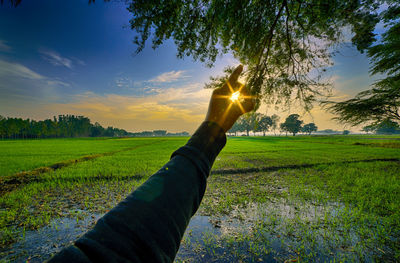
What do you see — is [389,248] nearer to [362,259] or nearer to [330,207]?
[362,259]

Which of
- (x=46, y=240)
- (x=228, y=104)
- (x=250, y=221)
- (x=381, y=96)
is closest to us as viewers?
(x=228, y=104)

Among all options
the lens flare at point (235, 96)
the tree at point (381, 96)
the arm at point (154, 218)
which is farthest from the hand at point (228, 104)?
the tree at point (381, 96)

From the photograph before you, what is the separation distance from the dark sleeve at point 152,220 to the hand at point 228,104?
1.12 ft

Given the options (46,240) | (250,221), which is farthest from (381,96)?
(46,240)

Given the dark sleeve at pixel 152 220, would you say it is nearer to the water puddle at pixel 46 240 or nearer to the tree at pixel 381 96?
the water puddle at pixel 46 240

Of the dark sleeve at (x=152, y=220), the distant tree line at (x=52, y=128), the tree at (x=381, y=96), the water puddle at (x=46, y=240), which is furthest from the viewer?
the distant tree line at (x=52, y=128)

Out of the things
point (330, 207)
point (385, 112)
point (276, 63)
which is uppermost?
point (276, 63)

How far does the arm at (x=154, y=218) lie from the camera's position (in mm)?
474

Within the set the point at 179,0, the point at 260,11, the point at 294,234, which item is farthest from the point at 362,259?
the point at 179,0

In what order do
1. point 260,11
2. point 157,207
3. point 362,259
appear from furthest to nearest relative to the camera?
point 260,11, point 362,259, point 157,207

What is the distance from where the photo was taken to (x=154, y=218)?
58cm

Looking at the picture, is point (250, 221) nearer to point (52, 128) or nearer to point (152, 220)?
point (152, 220)

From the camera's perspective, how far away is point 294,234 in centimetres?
328

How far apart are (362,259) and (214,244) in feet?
8.54
